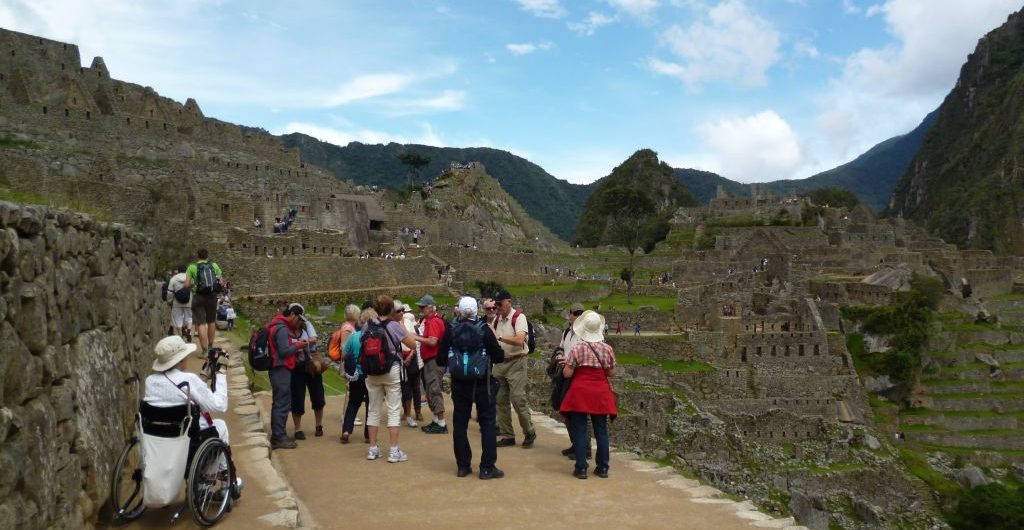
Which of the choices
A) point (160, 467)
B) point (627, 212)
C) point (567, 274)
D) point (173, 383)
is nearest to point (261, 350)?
point (173, 383)

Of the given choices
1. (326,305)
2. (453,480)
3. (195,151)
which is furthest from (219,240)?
(453,480)

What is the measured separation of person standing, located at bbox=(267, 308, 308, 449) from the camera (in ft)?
28.5

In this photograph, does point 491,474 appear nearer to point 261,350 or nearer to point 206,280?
point 261,350

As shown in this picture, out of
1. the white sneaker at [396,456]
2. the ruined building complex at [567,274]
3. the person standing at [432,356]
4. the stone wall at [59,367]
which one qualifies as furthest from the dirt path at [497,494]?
the ruined building complex at [567,274]

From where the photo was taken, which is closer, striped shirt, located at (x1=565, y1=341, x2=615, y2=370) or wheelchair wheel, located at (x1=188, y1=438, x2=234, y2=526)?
wheelchair wheel, located at (x1=188, y1=438, x2=234, y2=526)

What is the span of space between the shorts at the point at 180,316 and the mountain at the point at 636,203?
3849 cm

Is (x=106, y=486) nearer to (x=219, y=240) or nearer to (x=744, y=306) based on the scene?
(x=219, y=240)

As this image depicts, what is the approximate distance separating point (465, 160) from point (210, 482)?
11952cm

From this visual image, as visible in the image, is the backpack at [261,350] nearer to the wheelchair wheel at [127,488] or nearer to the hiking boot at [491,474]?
the wheelchair wheel at [127,488]

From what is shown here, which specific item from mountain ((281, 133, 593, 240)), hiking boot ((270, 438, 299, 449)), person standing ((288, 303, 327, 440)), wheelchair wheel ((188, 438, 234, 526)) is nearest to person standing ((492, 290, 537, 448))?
person standing ((288, 303, 327, 440))

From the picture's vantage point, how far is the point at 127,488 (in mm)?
5980

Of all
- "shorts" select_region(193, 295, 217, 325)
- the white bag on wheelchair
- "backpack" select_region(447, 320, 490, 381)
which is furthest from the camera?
"shorts" select_region(193, 295, 217, 325)

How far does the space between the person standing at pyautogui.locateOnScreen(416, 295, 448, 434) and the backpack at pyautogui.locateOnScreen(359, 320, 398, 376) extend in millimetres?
1382

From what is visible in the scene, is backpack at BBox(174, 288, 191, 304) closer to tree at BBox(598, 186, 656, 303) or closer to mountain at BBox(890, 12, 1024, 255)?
tree at BBox(598, 186, 656, 303)
